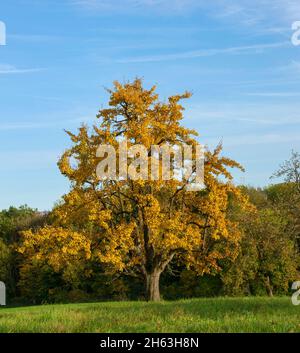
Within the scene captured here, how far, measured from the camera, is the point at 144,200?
3719cm

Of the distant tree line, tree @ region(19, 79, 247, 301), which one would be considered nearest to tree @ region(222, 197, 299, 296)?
the distant tree line

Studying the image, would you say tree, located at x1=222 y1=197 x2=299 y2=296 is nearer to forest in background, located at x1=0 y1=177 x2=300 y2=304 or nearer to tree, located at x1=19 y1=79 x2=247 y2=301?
forest in background, located at x1=0 y1=177 x2=300 y2=304

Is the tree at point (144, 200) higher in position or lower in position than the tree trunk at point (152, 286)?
higher

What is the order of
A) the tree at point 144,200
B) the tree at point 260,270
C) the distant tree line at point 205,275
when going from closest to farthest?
the tree at point 144,200, the distant tree line at point 205,275, the tree at point 260,270

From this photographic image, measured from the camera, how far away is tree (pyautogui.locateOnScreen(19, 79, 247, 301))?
122 ft

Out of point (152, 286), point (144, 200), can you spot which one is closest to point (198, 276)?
point (152, 286)

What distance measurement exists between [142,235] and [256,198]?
42.4 metres

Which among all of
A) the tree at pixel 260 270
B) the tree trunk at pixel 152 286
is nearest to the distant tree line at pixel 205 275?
the tree at pixel 260 270

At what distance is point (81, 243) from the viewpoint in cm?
3700

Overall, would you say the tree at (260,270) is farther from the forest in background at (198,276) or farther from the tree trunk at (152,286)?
the tree trunk at (152,286)

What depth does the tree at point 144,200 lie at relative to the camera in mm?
37125

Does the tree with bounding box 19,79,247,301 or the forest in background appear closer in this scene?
the tree with bounding box 19,79,247,301

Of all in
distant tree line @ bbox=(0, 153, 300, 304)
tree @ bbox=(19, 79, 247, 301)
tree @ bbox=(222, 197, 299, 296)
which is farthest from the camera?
tree @ bbox=(222, 197, 299, 296)

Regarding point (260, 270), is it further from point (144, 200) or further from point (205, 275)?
point (144, 200)
